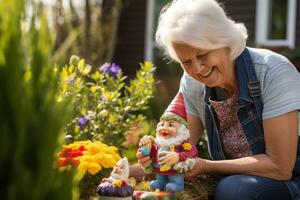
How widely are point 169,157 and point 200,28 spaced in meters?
0.59

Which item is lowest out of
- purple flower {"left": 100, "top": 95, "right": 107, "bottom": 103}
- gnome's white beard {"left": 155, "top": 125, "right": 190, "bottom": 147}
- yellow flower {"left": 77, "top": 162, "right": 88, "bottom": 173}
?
yellow flower {"left": 77, "top": 162, "right": 88, "bottom": 173}

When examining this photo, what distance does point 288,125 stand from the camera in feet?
9.20

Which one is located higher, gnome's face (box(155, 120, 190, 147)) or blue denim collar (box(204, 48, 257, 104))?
blue denim collar (box(204, 48, 257, 104))

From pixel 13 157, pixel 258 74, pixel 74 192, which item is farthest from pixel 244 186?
pixel 13 157

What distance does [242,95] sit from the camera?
2906mm

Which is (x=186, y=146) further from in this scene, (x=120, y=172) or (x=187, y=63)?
(x=187, y=63)

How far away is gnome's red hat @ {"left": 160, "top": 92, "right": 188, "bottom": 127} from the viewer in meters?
2.61

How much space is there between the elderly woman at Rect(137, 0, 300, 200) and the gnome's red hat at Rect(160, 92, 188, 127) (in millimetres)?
137

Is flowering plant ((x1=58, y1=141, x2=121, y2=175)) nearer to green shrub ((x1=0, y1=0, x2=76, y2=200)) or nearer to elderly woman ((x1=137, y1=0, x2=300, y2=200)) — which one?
elderly woman ((x1=137, y1=0, x2=300, y2=200))

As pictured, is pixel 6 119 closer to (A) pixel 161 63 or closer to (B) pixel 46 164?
(B) pixel 46 164

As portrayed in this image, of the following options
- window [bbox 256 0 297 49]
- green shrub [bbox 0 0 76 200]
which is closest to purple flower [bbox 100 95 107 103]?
green shrub [bbox 0 0 76 200]

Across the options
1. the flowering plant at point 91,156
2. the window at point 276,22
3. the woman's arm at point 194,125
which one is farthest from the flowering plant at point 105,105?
the window at point 276,22

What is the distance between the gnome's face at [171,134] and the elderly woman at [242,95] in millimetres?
112

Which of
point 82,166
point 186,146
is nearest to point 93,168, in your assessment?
point 82,166
